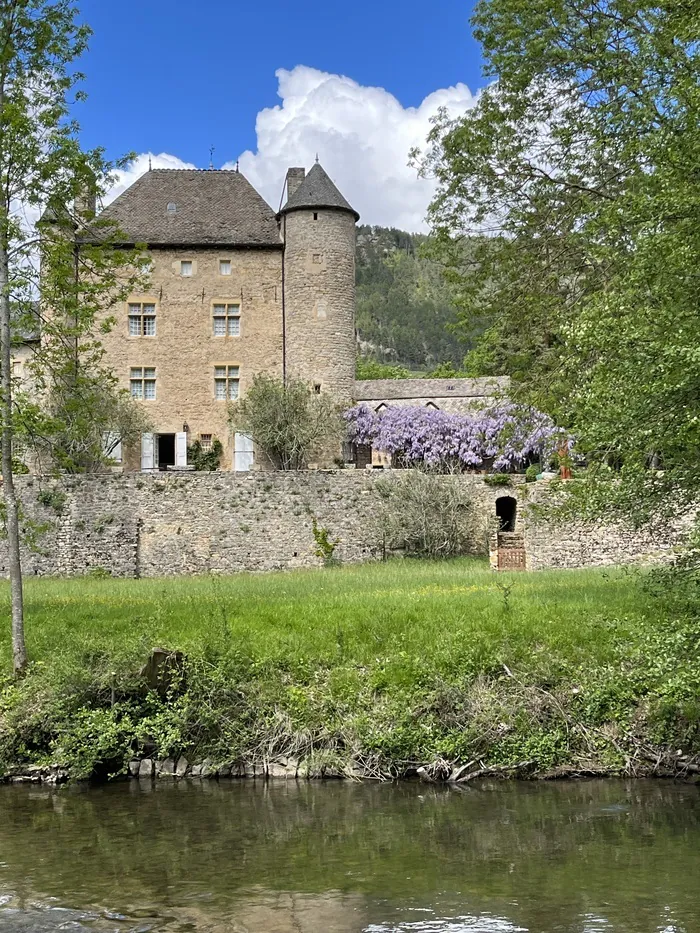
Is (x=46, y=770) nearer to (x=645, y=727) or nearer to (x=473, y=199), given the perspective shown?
(x=645, y=727)

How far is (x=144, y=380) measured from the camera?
36.1m

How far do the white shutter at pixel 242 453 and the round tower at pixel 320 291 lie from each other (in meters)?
→ 2.95

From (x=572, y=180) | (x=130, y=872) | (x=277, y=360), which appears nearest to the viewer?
(x=130, y=872)

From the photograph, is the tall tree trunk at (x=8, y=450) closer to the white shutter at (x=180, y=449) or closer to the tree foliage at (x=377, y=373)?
the white shutter at (x=180, y=449)

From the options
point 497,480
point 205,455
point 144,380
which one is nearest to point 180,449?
point 205,455

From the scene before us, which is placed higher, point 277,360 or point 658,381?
point 277,360

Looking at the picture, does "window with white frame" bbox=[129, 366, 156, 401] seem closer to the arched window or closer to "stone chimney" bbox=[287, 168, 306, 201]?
"stone chimney" bbox=[287, 168, 306, 201]

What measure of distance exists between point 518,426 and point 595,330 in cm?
622

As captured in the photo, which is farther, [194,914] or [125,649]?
[125,649]

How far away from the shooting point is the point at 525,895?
759cm

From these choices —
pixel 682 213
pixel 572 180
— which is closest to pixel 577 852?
pixel 682 213

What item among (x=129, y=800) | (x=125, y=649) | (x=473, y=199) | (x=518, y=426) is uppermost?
(x=473, y=199)

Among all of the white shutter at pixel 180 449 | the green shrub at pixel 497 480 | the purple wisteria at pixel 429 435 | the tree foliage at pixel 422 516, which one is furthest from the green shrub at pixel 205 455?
the green shrub at pixel 497 480

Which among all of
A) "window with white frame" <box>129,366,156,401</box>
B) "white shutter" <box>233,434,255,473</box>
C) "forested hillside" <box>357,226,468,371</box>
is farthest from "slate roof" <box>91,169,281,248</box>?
"forested hillside" <box>357,226,468,371</box>
